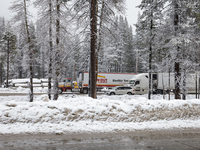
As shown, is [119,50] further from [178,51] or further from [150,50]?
[178,51]

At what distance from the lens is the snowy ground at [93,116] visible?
6.02 meters

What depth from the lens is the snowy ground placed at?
19.8 feet

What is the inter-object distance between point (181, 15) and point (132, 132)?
37.2 ft

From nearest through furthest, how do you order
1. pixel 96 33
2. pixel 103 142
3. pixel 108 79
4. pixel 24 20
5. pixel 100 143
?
1. pixel 100 143
2. pixel 103 142
3. pixel 96 33
4. pixel 24 20
5. pixel 108 79

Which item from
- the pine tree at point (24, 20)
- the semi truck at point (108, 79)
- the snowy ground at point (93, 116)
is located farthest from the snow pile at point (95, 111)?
the semi truck at point (108, 79)

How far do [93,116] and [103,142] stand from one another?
1669 mm

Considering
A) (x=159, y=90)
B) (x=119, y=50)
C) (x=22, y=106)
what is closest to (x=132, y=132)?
(x=22, y=106)

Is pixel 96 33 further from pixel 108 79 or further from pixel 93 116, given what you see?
pixel 108 79

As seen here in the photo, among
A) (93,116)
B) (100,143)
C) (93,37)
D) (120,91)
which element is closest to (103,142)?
(100,143)

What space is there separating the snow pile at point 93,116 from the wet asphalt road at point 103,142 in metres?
0.36

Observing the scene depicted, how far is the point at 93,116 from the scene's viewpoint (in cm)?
685

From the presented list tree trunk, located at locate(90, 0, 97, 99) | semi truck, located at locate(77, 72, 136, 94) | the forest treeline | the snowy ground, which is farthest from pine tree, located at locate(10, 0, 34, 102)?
semi truck, located at locate(77, 72, 136, 94)

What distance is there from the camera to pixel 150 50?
19812 mm

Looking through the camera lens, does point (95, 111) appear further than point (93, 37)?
No
